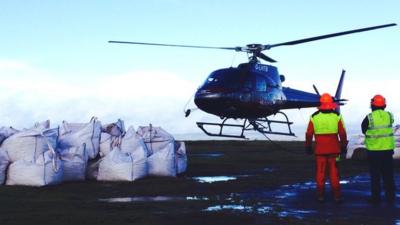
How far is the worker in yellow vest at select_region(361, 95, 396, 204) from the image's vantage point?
8.01 m

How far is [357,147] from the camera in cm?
1728

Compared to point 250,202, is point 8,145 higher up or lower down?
higher up

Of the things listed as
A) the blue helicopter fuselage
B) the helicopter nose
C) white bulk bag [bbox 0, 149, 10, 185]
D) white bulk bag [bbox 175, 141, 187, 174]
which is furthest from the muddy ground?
the blue helicopter fuselage

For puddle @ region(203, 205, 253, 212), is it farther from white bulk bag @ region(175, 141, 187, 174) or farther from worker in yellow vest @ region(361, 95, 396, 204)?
white bulk bag @ region(175, 141, 187, 174)

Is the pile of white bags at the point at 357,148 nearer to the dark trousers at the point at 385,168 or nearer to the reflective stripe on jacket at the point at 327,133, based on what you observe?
the dark trousers at the point at 385,168

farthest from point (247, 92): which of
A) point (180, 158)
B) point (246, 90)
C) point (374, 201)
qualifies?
point (374, 201)

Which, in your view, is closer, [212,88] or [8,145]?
[8,145]

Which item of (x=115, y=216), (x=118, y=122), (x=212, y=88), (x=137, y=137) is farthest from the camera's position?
(x=212, y=88)

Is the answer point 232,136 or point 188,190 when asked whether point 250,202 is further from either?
point 232,136

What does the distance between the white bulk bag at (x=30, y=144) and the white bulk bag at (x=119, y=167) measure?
1.05 m

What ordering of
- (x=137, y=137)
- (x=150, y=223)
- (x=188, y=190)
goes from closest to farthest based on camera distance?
(x=150, y=223) → (x=188, y=190) → (x=137, y=137)

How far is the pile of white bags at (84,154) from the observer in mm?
9797

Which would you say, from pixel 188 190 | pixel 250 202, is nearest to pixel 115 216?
pixel 250 202

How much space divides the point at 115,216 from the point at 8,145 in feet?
15.6
